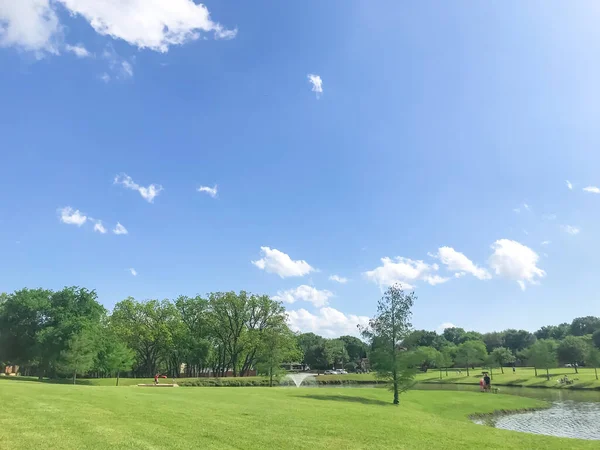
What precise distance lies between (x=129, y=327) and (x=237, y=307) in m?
22.0

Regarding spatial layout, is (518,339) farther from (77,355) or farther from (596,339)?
(77,355)

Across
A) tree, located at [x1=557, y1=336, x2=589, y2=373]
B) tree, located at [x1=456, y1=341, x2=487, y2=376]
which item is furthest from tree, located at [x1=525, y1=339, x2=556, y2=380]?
tree, located at [x1=456, y1=341, x2=487, y2=376]

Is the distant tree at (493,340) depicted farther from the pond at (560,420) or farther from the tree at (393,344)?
the tree at (393,344)

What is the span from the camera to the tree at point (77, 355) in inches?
2181

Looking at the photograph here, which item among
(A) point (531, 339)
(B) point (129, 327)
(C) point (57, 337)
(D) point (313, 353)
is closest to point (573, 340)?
(A) point (531, 339)

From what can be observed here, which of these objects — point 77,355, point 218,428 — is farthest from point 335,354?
point 218,428

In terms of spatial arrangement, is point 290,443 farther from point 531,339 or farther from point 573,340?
point 531,339

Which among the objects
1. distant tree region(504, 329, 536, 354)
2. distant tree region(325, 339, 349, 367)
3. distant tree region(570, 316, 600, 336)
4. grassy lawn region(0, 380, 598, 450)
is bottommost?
distant tree region(325, 339, 349, 367)

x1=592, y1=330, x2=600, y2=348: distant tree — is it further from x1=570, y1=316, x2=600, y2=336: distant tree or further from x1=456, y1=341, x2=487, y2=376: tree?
x1=570, y1=316, x2=600, y2=336: distant tree

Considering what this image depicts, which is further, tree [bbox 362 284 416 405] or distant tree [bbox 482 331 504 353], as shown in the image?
distant tree [bbox 482 331 504 353]

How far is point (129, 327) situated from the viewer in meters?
86.4

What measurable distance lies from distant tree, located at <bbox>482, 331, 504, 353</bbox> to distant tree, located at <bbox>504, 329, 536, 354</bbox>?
220 cm

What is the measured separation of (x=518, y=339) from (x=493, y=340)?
10.8m

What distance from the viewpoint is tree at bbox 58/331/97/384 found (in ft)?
182
